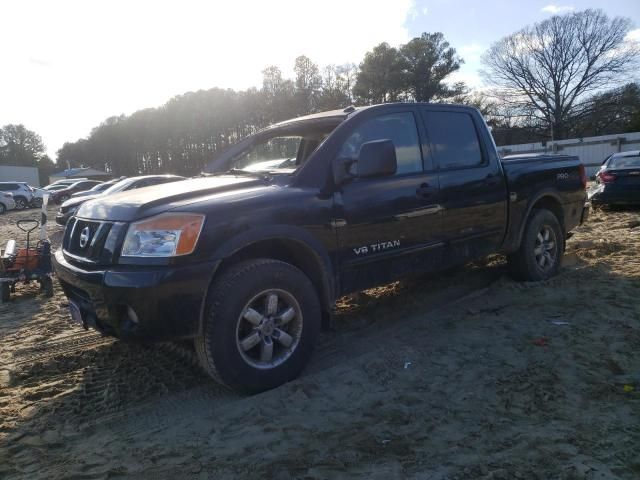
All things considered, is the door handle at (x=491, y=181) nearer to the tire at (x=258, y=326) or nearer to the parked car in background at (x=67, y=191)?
the tire at (x=258, y=326)

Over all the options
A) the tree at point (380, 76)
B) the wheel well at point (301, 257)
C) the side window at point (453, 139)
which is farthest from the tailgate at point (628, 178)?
the tree at point (380, 76)

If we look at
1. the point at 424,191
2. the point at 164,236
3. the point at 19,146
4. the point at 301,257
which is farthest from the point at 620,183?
the point at 19,146

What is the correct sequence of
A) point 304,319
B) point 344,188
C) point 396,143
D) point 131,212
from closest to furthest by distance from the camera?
point 131,212, point 304,319, point 344,188, point 396,143

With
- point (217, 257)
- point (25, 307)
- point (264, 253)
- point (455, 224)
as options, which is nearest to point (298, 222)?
point (264, 253)

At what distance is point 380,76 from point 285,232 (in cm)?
4152

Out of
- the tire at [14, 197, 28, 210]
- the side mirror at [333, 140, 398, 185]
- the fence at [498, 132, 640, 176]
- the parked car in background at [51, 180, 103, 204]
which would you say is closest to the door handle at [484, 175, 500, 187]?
the side mirror at [333, 140, 398, 185]

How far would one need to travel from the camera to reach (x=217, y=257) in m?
2.97

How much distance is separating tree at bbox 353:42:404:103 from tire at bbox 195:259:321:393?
40.5 m

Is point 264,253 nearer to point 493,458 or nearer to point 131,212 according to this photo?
point 131,212

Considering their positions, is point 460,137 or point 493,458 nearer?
point 493,458

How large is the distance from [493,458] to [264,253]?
190 centimetres

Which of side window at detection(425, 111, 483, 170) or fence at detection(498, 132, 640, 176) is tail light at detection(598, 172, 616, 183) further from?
fence at detection(498, 132, 640, 176)

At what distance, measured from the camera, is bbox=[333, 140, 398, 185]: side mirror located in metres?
3.48

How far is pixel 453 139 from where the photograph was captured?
14.9ft
